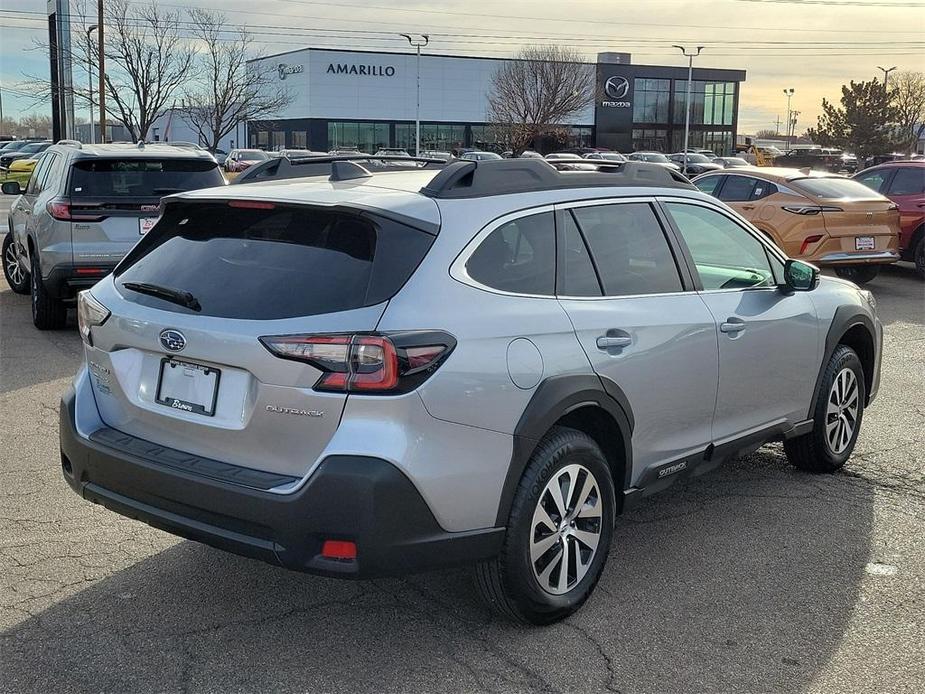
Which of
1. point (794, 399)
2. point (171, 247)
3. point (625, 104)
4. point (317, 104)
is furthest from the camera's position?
point (625, 104)

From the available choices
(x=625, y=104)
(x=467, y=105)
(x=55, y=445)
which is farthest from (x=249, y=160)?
(x=625, y=104)

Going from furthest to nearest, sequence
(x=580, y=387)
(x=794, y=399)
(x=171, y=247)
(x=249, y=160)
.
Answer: (x=249, y=160), (x=794, y=399), (x=171, y=247), (x=580, y=387)

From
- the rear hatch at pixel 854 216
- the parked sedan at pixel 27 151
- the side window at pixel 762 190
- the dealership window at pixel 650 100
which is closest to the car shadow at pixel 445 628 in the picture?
the rear hatch at pixel 854 216

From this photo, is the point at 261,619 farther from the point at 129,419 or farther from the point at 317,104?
the point at 317,104

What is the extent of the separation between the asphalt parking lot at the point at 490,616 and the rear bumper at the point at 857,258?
7.91m

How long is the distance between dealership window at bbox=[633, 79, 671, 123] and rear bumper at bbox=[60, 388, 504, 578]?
292ft

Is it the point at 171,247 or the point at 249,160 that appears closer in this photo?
the point at 171,247

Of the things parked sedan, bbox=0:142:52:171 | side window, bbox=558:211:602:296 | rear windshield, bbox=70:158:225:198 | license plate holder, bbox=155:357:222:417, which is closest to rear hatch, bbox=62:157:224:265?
rear windshield, bbox=70:158:225:198

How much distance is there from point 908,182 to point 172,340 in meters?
14.0

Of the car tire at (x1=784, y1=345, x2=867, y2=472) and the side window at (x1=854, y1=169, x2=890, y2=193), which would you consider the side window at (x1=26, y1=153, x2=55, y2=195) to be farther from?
the side window at (x1=854, y1=169, x2=890, y2=193)

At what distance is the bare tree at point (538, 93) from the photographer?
74.1 metres

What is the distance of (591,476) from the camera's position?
387cm

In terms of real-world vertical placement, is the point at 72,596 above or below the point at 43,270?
below

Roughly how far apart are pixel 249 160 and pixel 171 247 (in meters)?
39.9
